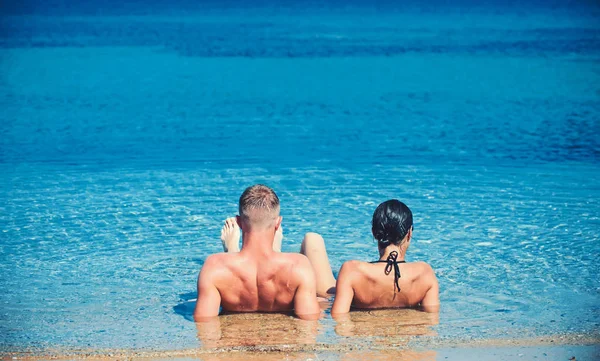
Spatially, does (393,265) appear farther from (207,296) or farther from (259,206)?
(207,296)

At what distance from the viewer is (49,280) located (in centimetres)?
679

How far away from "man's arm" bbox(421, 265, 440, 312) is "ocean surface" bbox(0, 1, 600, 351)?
13 cm

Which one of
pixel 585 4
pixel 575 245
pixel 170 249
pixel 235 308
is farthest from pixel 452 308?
pixel 585 4

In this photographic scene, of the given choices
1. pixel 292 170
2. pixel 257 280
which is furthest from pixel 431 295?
pixel 292 170

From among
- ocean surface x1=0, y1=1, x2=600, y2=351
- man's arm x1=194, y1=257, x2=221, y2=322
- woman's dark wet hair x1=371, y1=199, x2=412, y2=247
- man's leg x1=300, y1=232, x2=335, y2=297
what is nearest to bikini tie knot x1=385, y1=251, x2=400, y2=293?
woman's dark wet hair x1=371, y1=199, x2=412, y2=247

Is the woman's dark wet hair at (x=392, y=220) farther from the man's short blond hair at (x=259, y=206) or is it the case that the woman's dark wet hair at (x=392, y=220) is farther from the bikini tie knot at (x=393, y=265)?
the man's short blond hair at (x=259, y=206)

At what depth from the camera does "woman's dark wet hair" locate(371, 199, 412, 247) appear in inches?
208

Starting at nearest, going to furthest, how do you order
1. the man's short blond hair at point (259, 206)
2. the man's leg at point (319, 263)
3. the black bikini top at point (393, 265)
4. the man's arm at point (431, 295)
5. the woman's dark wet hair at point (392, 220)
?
the man's short blond hair at point (259, 206) → the woman's dark wet hair at point (392, 220) → the black bikini top at point (393, 265) → the man's arm at point (431, 295) → the man's leg at point (319, 263)

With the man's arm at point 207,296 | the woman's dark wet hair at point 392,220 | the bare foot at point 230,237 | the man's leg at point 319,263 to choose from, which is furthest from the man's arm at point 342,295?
the bare foot at point 230,237

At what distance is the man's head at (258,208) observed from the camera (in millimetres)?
5148

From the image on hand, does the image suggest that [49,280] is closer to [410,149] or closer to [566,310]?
[566,310]

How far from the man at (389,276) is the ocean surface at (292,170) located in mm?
269

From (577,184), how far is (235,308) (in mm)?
6497

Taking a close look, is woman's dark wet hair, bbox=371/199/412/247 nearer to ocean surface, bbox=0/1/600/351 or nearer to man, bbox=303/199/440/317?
man, bbox=303/199/440/317
